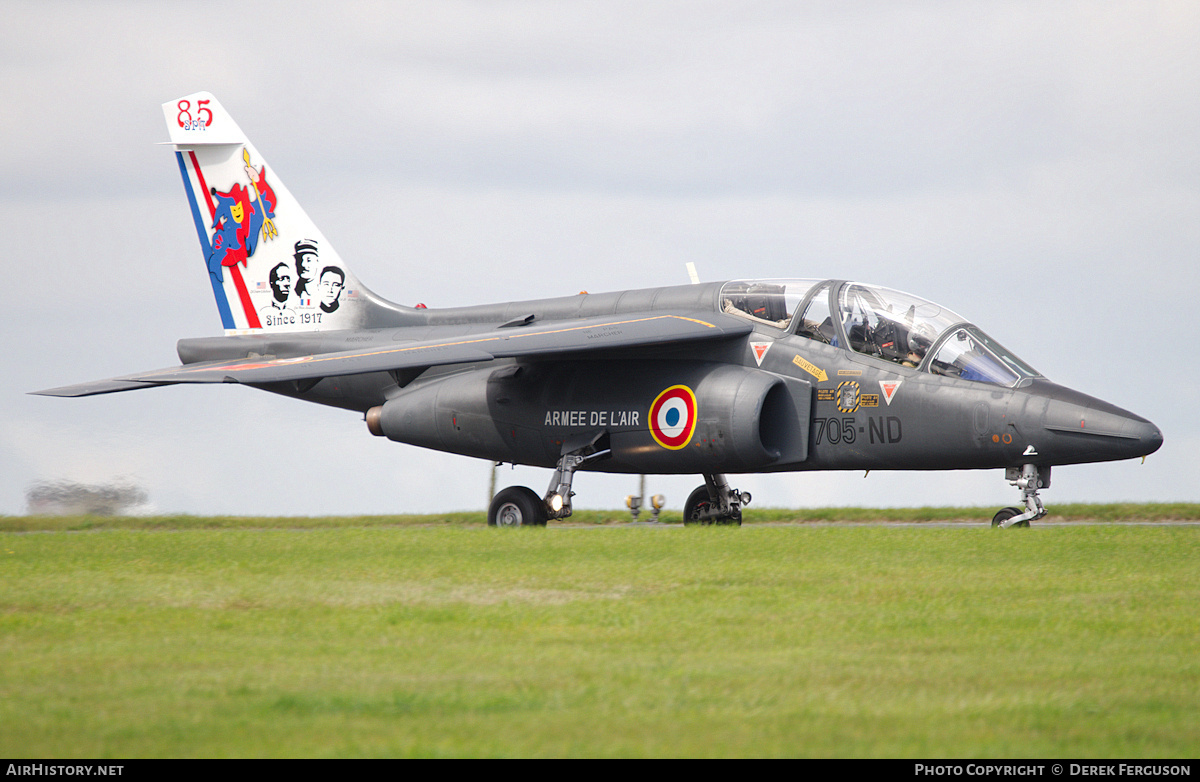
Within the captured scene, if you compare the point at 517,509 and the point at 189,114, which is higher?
the point at 189,114

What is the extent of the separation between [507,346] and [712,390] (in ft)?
9.18

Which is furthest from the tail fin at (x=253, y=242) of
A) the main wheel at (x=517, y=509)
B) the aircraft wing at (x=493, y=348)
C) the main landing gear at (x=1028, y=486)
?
the main landing gear at (x=1028, y=486)

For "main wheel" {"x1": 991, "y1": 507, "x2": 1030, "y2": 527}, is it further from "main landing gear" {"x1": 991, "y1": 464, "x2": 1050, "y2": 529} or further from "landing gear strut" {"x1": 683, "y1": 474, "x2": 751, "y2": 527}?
"landing gear strut" {"x1": 683, "y1": 474, "x2": 751, "y2": 527}

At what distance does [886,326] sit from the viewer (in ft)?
49.8

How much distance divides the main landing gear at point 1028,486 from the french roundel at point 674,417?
4.03 m

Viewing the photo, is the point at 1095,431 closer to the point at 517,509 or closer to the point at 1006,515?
the point at 1006,515

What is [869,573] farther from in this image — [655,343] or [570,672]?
[655,343]

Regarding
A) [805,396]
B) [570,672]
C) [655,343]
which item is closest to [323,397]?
[655,343]

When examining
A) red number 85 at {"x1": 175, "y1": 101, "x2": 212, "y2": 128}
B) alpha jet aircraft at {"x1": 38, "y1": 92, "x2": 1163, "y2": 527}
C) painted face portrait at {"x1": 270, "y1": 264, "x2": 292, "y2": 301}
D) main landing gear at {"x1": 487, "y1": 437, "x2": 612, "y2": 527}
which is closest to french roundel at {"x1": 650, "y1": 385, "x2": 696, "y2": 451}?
alpha jet aircraft at {"x1": 38, "y1": 92, "x2": 1163, "y2": 527}

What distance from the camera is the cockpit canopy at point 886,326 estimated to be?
→ 48.4ft

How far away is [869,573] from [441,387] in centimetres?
899

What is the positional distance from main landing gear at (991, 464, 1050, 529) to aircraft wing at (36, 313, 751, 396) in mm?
3912

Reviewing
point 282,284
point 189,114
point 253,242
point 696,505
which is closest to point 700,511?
point 696,505

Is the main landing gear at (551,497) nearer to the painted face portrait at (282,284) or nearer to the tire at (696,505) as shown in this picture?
the tire at (696,505)
